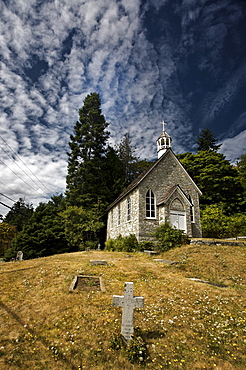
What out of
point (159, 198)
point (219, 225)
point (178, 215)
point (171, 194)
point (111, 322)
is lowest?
point (111, 322)

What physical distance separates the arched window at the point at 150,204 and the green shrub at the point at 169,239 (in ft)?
7.86

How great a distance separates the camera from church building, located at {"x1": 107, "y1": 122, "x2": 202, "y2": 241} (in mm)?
19531

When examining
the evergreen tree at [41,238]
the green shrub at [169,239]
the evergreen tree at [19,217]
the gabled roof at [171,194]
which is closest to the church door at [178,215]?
the gabled roof at [171,194]

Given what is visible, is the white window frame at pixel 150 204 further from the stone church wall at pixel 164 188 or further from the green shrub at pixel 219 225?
the green shrub at pixel 219 225

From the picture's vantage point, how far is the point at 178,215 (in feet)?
65.7

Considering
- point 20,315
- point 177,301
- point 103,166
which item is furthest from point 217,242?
point 103,166

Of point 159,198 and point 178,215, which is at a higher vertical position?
point 159,198

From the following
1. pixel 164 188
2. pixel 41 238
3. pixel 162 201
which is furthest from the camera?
pixel 41 238

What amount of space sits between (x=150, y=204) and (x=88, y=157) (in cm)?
2051

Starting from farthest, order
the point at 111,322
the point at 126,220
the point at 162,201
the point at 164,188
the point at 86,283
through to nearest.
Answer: the point at 126,220 → the point at 164,188 → the point at 162,201 → the point at 86,283 → the point at 111,322

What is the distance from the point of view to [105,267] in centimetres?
Result: 1148

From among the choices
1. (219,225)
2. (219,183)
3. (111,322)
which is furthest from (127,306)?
(219,183)

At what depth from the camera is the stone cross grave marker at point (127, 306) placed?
507 cm

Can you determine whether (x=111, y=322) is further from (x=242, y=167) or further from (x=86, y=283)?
(x=242, y=167)
